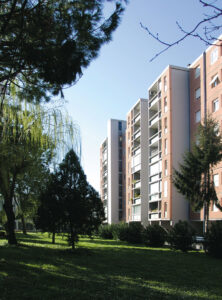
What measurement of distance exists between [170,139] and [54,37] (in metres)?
37.9

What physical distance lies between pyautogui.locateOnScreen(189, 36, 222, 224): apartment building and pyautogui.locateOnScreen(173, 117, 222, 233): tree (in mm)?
7428

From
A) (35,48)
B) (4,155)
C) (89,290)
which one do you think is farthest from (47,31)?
(89,290)

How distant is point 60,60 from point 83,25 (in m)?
1.07

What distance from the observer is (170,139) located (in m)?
43.9

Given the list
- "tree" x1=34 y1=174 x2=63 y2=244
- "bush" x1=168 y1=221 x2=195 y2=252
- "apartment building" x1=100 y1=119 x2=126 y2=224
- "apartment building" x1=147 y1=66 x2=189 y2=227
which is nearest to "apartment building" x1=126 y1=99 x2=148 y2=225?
"apartment building" x1=147 y1=66 x2=189 y2=227

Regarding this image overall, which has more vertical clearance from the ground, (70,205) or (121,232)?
(70,205)

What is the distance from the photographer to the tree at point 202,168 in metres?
24.5

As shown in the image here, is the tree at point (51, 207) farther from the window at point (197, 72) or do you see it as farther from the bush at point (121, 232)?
the window at point (197, 72)

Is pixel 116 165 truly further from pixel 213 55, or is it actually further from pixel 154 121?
pixel 213 55

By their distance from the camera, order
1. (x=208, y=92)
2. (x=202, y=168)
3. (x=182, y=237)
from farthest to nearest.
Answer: (x=208, y=92), (x=202, y=168), (x=182, y=237)

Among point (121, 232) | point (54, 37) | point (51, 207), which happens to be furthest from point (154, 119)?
point (54, 37)

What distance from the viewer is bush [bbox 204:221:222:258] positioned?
1986 cm

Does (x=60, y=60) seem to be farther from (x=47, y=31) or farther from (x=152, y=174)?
(x=152, y=174)

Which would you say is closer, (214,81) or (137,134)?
(214,81)
